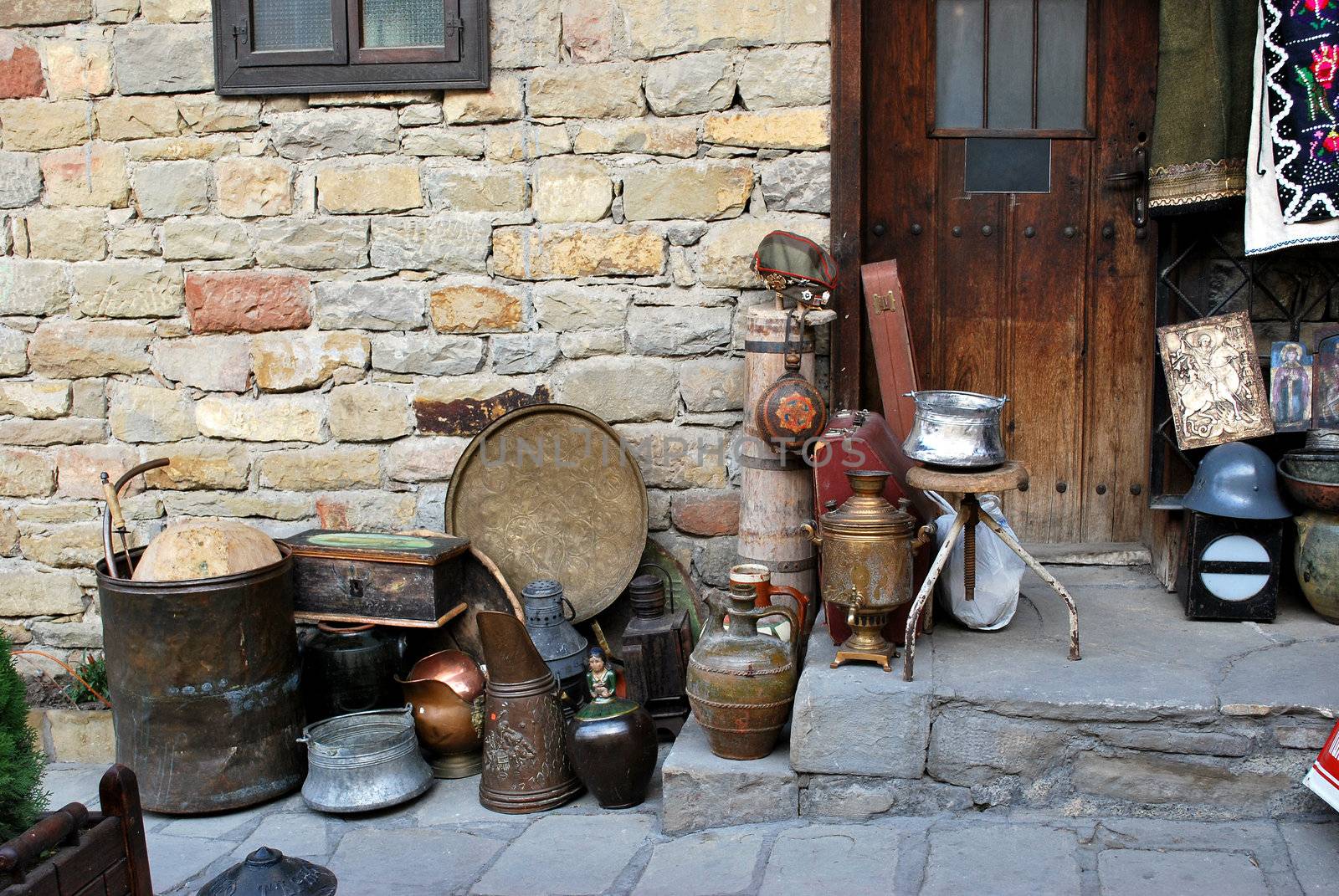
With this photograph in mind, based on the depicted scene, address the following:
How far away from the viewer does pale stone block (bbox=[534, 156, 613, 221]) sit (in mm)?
4238

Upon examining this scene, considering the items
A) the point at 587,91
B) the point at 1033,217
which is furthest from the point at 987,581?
the point at 587,91

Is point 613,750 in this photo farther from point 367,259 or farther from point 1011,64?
point 1011,64

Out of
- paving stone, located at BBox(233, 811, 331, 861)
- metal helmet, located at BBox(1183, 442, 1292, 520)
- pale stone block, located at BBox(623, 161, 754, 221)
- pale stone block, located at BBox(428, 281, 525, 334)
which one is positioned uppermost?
pale stone block, located at BBox(623, 161, 754, 221)

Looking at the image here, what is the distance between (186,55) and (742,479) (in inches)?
96.7

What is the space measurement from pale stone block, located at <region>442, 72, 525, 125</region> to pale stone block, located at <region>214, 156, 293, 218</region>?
629 mm

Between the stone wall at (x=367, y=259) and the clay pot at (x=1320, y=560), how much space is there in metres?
1.75

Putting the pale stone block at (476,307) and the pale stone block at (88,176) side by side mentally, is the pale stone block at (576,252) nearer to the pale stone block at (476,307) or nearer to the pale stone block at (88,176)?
the pale stone block at (476,307)

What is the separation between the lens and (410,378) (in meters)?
4.42

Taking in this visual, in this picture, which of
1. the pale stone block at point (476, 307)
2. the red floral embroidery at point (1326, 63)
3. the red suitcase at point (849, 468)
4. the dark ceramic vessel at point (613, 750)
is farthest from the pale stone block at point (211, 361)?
the red floral embroidery at point (1326, 63)

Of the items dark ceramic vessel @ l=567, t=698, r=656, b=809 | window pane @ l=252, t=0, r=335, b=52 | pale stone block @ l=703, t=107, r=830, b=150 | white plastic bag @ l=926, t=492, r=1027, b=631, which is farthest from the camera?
window pane @ l=252, t=0, r=335, b=52

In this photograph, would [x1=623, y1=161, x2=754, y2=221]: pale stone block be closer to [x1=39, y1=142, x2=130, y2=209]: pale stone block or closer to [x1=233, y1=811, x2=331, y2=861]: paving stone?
[x1=39, y1=142, x2=130, y2=209]: pale stone block

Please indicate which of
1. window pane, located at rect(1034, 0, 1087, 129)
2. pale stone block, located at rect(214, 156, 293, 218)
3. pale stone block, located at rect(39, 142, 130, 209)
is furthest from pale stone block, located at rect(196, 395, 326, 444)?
window pane, located at rect(1034, 0, 1087, 129)

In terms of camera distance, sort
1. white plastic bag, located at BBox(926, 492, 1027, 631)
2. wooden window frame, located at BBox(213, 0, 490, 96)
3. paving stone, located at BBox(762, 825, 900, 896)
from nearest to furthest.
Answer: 1. paving stone, located at BBox(762, 825, 900, 896)
2. white plastic bag, located at BBox(926, 492, 1027, 631)
3. wooden window frame, located at BBox(213, 0, 490, 96)

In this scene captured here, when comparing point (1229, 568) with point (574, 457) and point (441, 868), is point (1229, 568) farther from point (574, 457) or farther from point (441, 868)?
point (441, 868)
